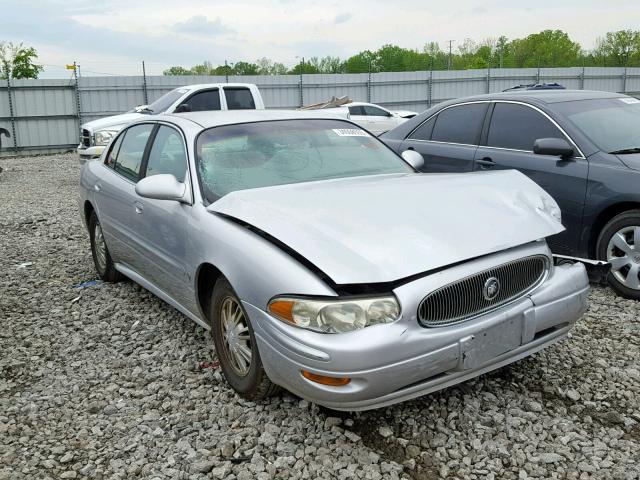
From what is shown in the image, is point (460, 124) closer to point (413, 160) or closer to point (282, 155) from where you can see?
point (413, 160)

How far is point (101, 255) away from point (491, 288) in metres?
3.76

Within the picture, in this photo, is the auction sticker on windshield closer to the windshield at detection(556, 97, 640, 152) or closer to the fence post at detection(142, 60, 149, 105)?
the windshield at detection(556, 97, 640, 152)

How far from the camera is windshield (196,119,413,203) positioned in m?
3.74

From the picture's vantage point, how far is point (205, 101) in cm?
1262

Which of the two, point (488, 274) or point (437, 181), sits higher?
point (437, 181)

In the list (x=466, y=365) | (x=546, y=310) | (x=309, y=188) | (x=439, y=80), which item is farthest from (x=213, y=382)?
(x=439, y=80)

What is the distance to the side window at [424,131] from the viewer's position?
6.28 metres

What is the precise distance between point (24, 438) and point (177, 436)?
0.76m

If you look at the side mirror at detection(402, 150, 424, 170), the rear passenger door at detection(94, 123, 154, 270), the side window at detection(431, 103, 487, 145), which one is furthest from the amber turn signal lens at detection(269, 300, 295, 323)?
the side window at detection(431, 103, 487, 145)

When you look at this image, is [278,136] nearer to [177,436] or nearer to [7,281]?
[177,436]

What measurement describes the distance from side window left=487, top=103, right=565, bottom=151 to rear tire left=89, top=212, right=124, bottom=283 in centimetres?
349

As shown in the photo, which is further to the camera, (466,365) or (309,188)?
(309,188)

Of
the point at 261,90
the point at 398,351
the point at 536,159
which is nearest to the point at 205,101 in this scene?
the point at 536,159

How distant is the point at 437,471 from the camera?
8.77 feet
